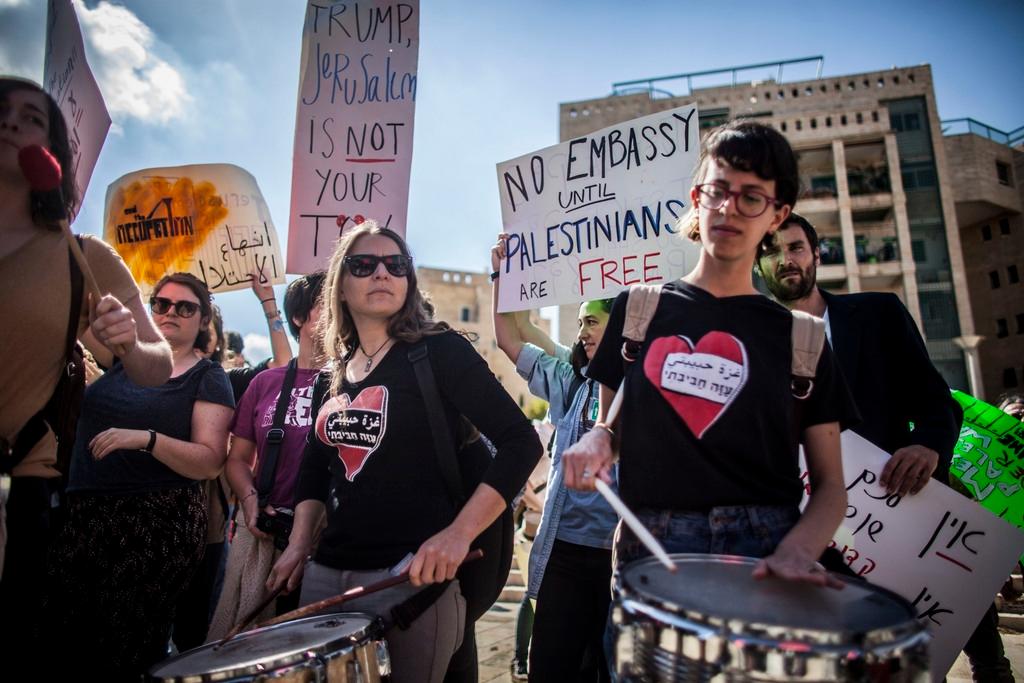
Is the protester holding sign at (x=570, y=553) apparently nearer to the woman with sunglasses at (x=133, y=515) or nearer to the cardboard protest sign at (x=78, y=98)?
the woman with sunglasses at (x=133, y=515)

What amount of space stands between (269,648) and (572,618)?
4.38 feet

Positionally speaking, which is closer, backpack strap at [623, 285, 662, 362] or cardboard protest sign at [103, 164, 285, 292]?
backpack strap at [623, 285, 662, 362]

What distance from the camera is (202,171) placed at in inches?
179

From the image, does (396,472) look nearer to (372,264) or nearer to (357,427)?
(357,427)

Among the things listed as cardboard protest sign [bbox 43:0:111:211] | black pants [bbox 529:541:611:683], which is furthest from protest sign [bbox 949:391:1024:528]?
cardboard protest sign [bbox 43:0:111:211]

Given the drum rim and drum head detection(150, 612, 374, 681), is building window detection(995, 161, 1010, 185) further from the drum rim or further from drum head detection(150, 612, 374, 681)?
drum head detection(150, 612, 374, 681)

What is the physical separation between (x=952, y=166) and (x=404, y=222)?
42.1 m

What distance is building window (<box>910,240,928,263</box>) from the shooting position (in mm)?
32562

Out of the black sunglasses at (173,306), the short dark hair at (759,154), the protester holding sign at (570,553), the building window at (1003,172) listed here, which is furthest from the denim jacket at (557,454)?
the building window at (1003,172)

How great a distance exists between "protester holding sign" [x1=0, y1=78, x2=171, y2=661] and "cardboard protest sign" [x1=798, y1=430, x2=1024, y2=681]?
7.88ft

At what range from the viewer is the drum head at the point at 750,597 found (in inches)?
37.2

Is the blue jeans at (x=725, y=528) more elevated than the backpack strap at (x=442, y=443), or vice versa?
the backpack strap at (x=442, y=443)

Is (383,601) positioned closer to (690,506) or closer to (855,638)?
(690,506)

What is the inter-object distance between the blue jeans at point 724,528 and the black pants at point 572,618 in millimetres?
1208
